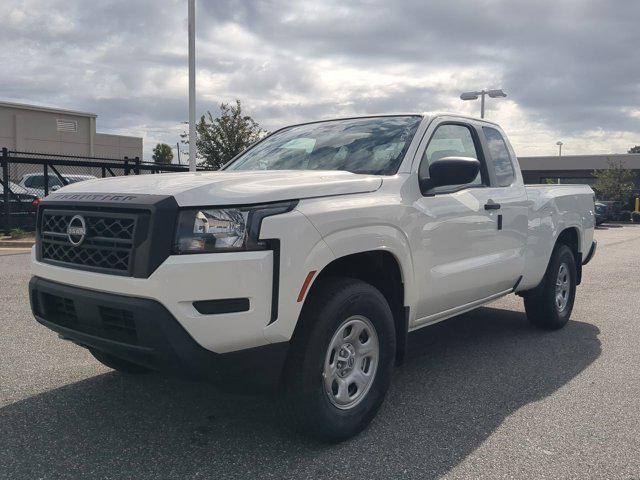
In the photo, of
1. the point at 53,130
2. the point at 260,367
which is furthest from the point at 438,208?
the point at 53,130

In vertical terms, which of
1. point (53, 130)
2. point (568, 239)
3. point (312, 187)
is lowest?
point (568, 239)

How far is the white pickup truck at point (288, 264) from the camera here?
112 inches

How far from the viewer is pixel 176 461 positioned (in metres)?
3.12

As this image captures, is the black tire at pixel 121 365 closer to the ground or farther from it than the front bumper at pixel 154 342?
closer to the ground

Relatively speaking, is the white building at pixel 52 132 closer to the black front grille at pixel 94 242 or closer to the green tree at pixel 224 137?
the green tree at pixel 224 137

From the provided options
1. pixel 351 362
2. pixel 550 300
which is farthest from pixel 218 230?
pixel 550 300

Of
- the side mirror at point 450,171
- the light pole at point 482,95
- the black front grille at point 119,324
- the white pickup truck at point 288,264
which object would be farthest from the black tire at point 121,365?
the light pole at point 482,95

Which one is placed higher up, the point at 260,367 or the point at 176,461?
the point at 260,367

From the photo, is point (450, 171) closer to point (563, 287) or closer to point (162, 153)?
point (563, 287)

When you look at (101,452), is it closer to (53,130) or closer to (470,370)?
(470,370)

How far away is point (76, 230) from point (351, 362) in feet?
5.41

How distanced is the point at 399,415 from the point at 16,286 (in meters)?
6.01

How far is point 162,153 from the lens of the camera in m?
68.4

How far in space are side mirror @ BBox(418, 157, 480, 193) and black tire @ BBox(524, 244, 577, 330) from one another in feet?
7.78
